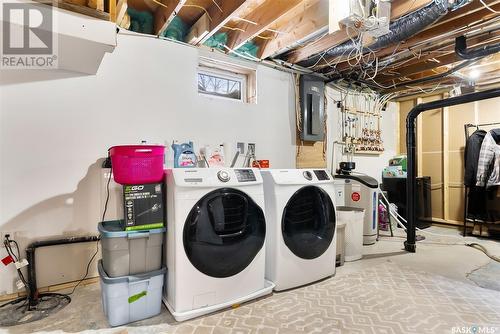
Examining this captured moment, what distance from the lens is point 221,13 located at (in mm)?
2340

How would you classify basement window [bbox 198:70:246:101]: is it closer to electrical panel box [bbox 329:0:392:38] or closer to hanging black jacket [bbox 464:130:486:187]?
electrical panel box [bbox 329:0:392:38]

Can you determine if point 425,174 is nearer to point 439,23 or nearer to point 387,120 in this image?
point 387,120

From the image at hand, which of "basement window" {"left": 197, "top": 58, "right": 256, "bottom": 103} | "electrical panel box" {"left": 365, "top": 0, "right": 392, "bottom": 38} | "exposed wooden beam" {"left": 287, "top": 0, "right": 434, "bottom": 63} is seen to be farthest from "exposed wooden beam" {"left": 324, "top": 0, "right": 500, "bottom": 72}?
"basement window" {"left": 197, "top": 58, "right": 256, "bottom": 103}

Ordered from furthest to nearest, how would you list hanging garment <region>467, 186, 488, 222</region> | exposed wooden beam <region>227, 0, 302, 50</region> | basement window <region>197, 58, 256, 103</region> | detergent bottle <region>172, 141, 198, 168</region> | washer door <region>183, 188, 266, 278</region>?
hanging garment <region>467, 186, 488, 222</region> < basement window <region>197, 58, 256, 103</region> < detergent bottle <region>172, 141, 198, 168</region> < exposed wooden beam <region>227, 0, 302, 50</region> < washer door <region>183, 188, 266, 278</region>

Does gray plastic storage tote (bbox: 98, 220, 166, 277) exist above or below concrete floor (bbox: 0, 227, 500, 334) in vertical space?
above

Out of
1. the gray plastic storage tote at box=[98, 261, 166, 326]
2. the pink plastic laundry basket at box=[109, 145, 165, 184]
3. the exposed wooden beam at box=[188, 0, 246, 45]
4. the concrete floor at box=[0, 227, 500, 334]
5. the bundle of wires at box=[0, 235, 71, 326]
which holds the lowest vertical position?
the concrete floor at box=[0, 227, 500, 334]

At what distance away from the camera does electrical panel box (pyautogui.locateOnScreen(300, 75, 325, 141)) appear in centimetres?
359

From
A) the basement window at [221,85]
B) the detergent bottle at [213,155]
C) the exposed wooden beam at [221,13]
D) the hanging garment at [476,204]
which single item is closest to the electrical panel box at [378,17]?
the exposed wooden beam at [221,13]

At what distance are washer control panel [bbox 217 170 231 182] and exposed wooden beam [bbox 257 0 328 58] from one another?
5.35 feet

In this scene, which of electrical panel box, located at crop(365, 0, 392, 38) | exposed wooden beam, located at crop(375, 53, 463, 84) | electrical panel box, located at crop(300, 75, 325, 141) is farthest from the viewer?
electrical panel box, located at crop(300, 75, 325, 141)

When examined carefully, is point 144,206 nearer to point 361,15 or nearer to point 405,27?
point 361,15

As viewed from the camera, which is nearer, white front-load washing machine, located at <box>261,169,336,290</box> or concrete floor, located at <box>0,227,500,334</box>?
concrete floor, located at <box>0,227,500,334</box>

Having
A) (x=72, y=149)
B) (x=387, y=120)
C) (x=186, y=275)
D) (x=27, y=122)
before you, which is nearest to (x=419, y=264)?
(x=186, y=275)

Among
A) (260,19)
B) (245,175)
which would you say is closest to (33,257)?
(245,175)
